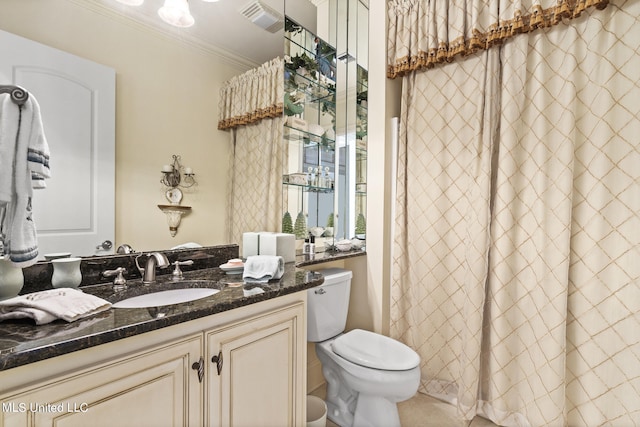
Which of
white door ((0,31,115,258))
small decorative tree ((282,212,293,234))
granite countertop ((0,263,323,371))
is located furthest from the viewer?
small decorative tree ((282,212,293,234))

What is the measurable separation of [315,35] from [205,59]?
3.11 feet

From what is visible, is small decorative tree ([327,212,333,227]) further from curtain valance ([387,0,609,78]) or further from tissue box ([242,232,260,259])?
curtain valance ([387,0,609,78])

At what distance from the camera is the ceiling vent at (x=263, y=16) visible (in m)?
1.73

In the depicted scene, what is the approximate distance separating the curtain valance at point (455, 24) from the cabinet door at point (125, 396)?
1.93 m

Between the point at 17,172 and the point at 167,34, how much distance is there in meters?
0.92

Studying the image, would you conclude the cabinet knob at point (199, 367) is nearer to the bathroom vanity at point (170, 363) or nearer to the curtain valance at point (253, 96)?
the bathroom vanity at point (170, 363)

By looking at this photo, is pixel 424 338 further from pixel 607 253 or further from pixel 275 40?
pixel 275 40

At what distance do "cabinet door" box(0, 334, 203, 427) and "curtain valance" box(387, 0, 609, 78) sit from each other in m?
1.93

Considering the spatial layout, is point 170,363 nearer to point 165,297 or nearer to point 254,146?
point 165,297

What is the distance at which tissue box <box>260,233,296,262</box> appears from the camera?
1627 millimetres

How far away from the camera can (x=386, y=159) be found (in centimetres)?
210

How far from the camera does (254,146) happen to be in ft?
5.73

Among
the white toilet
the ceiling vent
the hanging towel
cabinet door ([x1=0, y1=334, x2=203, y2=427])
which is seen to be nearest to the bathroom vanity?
cabinet door ([x1=0, y1=334, x2=203, y2=427])

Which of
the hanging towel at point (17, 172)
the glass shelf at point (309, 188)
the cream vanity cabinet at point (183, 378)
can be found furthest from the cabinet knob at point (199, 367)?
the glass shelf at point (309, 188)
